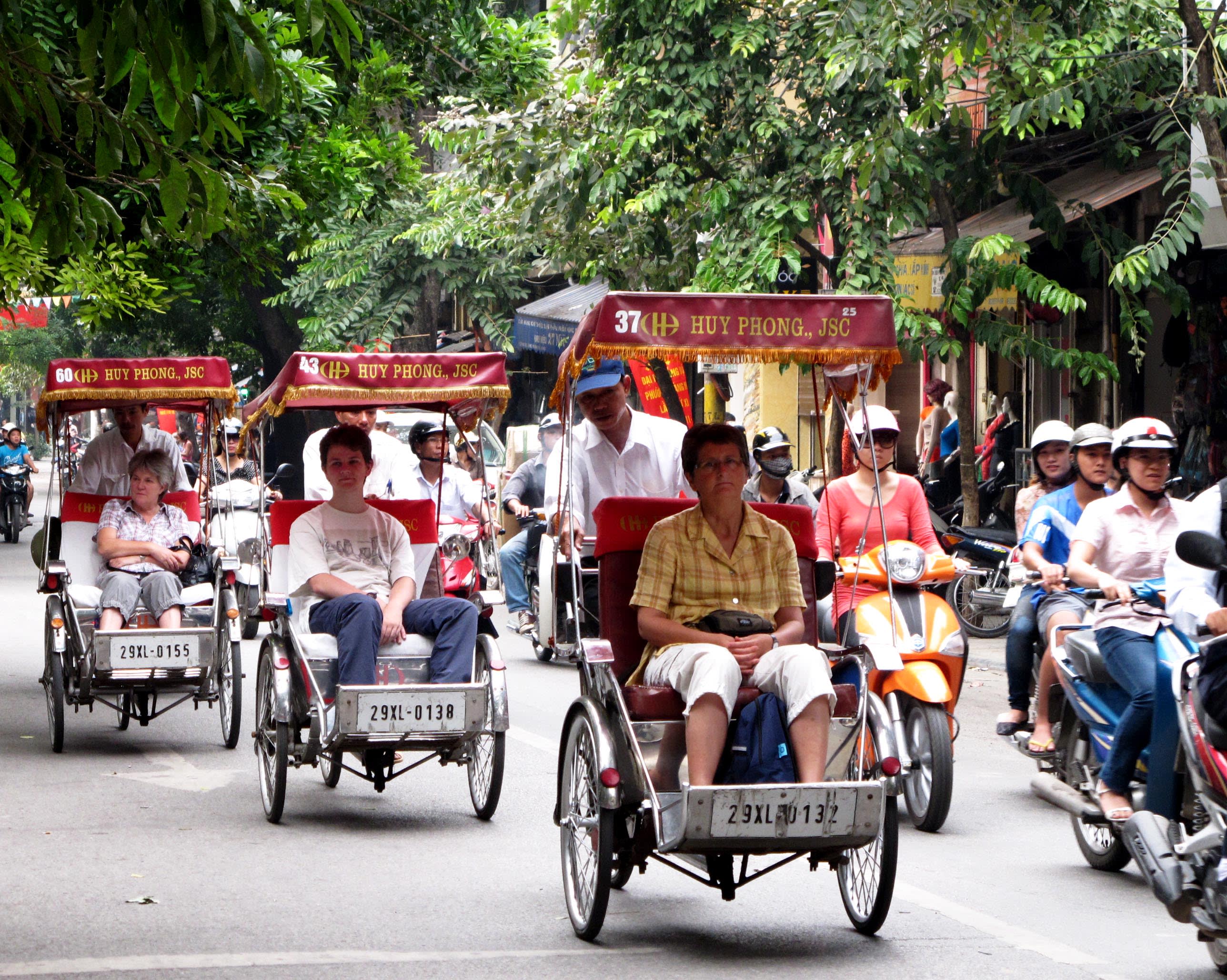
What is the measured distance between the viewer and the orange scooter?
24.4ft

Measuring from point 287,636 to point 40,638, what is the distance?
8104 millimetres

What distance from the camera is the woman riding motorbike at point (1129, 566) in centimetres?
619

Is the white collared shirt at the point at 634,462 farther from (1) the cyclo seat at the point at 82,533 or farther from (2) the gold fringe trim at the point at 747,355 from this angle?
(1) the cyclo seat at the point at 82,533

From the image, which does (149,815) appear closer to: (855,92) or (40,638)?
(40,638)

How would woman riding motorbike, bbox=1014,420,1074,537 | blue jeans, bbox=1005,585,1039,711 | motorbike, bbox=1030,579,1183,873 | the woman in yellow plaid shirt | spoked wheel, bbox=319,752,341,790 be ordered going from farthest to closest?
woman riding motorbike, bbox=1014,420,1074,537 → spoked wheel, bbox=319,752,341,790 → blue jeans, bbox=1005,585,1039,711 → motorbike, bbox=1030,579,1183,873 → the woman in yellow plaid shirt

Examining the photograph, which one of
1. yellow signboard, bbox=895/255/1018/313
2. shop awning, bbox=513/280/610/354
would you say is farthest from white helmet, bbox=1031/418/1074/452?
shop awning, bbox=513/280/610/354

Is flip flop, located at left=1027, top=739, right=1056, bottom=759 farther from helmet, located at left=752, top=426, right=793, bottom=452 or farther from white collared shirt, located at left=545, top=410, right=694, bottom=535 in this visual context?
helmet, located at left=752, top=426, right=793, bottom=452

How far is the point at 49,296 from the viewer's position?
13203 mm

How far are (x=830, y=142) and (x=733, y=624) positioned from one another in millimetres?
10408

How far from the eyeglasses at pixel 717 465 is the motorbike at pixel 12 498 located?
24045 millimetres

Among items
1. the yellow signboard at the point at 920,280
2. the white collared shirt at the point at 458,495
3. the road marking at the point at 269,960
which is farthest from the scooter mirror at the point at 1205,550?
the yellow signboard at the point at 920,280

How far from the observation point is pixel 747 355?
252 inches

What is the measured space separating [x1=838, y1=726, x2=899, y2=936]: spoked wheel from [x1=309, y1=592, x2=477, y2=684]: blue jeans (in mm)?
2491

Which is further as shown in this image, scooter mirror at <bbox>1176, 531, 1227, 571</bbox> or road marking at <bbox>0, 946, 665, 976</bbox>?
road marking at <bbox>0, 946, 665, 976</bbox>
